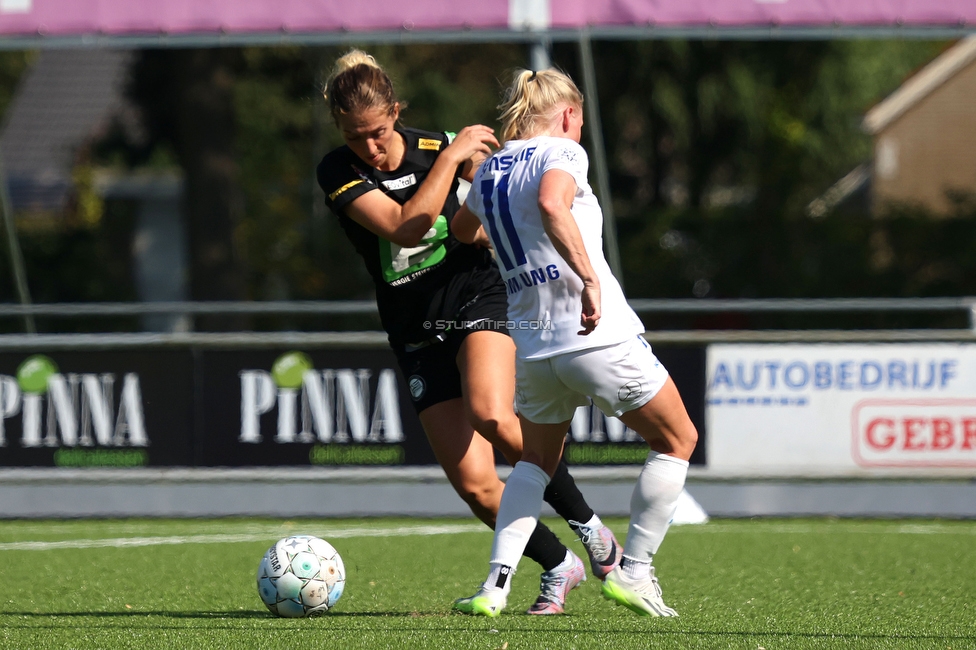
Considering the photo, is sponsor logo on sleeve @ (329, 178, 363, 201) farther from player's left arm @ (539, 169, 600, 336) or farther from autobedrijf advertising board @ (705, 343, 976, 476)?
autobedrijf advertising board @ (705, 343, 976, 476)

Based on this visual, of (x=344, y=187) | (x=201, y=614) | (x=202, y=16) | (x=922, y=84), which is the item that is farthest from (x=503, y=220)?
(x=922, y=84)

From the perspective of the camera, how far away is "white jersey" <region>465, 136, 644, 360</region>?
4.42 m

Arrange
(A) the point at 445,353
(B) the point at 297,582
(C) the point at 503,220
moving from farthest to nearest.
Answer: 1. (A) the point at 445,353
2. (B) the point at 297,582
3. (C) the point at 503,220

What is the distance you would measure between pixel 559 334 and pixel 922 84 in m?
39.9

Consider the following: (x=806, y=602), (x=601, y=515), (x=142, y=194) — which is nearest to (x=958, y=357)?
(x=601, y=515)

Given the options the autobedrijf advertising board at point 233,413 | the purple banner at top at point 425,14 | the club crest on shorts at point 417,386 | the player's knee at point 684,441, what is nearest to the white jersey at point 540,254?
the player's knee at point 684,441

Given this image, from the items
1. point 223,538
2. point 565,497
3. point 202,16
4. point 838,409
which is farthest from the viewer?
point 202,16

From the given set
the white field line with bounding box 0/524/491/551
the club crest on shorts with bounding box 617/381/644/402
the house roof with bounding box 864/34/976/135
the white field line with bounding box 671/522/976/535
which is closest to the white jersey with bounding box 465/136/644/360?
the club crest on shorts with bounding box 617/381/644/402

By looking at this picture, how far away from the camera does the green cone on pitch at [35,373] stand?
9320mm

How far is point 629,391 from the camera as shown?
14.5ft

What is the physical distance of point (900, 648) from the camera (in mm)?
4125

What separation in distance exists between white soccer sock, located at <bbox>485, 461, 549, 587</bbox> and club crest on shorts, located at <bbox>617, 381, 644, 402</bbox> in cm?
48

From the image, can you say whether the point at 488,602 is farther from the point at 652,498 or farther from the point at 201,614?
the point at 201,614

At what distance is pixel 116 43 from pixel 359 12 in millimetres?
1910
